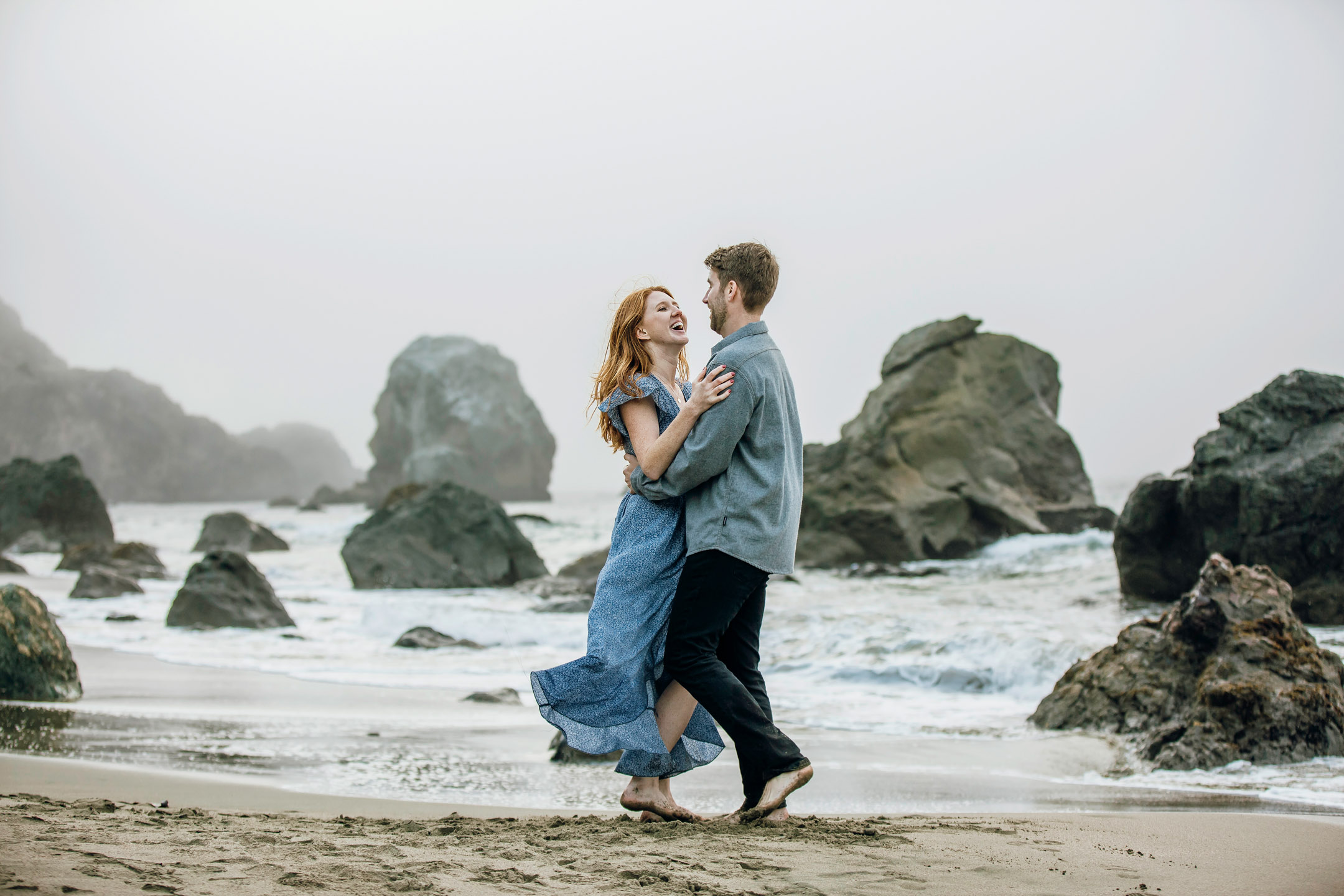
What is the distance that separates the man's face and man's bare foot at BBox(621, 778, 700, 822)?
1517 mm

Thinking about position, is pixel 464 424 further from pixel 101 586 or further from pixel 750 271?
pixel 750 271

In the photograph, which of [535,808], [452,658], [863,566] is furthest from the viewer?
[863,566]

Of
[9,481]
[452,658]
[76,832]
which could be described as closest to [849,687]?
[452,658]

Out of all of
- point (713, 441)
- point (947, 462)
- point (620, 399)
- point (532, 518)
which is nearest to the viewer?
point (713, 441)

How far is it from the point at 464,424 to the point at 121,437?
31029mm

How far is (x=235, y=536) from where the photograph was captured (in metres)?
24.9

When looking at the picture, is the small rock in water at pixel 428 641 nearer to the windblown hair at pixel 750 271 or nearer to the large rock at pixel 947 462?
the windblown hair at pixel 750 271

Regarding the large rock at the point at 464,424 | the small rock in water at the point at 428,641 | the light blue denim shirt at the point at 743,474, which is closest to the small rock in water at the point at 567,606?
the small rock in water at the point at 428,641

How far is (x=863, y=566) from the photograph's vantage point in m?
17.7

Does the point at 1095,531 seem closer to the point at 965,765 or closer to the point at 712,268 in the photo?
the point at 965,765

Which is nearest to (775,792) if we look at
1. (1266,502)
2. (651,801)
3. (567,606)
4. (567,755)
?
(651,801)

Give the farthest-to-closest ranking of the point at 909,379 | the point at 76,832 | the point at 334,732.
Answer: the point at 909,379 → the point at 334,732 → the point at 76,832

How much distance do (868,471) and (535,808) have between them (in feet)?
52.0

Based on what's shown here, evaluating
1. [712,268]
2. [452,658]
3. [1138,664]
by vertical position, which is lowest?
[452,658]
